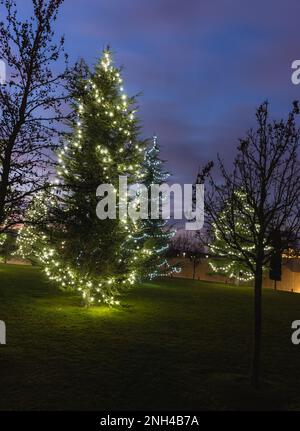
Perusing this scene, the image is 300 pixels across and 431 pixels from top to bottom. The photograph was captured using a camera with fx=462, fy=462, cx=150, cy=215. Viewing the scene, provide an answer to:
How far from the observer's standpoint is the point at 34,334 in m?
12.6

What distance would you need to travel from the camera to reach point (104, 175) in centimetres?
1625

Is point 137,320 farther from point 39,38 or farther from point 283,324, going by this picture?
point 39,38

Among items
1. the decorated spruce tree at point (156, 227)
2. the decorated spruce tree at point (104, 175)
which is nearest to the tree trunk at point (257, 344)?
the decorated spruce tree at point (104, 175)

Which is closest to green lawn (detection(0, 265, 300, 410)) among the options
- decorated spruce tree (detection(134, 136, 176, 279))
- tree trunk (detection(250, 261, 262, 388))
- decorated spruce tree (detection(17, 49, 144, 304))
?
tree trunk (detection(250, 261, 262, 388))

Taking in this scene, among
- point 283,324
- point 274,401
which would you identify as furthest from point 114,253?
point 274,401

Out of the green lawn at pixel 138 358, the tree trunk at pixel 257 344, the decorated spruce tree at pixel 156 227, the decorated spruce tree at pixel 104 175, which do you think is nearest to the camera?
the green lawn at pixel 138 358

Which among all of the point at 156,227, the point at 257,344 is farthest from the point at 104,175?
the point at 156,227

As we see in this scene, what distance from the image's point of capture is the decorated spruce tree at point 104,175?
17109mm

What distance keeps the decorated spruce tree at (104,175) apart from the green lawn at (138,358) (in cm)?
124

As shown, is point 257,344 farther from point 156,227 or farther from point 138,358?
point 156,227

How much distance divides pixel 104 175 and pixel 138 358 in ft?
24.8

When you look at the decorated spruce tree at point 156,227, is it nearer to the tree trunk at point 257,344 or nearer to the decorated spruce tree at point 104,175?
the decorated spruce tree at point 104,175

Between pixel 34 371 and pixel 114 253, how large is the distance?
8.65m

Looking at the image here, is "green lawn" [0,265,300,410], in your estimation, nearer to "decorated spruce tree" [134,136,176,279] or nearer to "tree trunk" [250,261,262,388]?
"tree trunk" [250,261,262,388]
